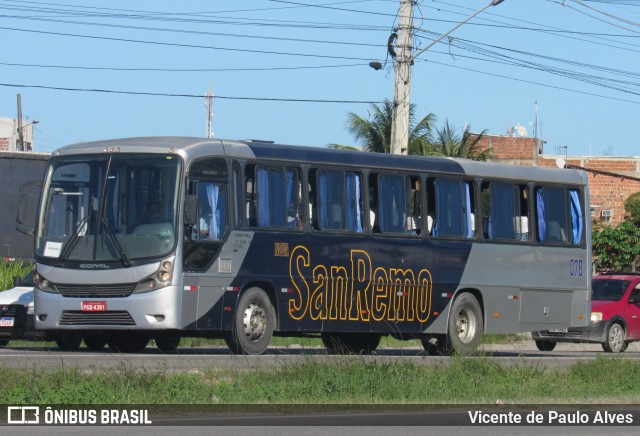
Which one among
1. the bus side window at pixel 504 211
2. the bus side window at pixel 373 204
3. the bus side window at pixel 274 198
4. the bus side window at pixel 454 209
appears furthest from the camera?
the bus side window at pixel 504 211

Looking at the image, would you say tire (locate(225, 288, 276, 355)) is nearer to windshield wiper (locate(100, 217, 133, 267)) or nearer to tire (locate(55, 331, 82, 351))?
windshield wiper (locate(100, 217, 133, 267))

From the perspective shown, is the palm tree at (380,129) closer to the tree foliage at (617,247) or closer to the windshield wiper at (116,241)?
the tree foliage at (617,247)

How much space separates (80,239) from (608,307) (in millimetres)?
14184

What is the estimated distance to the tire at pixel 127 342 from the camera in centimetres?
2195

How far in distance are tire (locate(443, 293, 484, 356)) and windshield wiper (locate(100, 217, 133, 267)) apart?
6606 millimetres

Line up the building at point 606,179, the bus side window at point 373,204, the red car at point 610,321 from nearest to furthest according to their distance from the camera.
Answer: the bus side window at point 373,204
the red car at point 610,321
the building at point 606,179

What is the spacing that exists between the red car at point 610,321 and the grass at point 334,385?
38.8 feet

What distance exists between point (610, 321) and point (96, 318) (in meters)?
14.0

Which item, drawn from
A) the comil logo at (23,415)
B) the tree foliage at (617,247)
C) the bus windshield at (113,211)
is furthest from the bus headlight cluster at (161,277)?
the tree foliage at (617,247)

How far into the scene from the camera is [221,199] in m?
20.2

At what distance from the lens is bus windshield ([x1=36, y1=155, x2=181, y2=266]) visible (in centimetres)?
1959

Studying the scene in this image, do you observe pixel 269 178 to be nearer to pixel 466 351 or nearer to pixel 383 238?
pixel 383 238

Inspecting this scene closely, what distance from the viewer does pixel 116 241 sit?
19656 millimetres

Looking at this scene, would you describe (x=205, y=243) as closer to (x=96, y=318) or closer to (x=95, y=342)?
(x=96, y=318)
